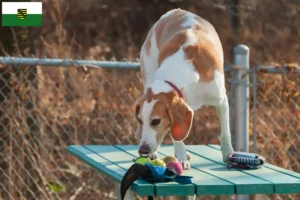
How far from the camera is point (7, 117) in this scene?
5762mm

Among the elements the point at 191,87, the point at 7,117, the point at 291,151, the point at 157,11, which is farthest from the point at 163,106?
the point at 157,11

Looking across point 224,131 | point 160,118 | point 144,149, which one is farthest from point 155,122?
point 224,131

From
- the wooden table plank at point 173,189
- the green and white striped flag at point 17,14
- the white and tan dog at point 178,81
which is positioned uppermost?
the green and white striped flag at point 17,14

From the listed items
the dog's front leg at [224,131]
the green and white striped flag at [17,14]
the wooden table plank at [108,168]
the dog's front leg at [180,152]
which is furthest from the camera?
the green and white striped flag at [17,14]

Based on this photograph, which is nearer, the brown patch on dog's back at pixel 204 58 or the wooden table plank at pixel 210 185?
the wooden table plank at pixel 210 185

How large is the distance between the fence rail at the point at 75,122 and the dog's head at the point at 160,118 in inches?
47.5

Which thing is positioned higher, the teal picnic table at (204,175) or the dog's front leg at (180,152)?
the dog's front leg at (180,152)

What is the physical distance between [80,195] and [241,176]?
2456 mm

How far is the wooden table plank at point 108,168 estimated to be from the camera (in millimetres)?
3609

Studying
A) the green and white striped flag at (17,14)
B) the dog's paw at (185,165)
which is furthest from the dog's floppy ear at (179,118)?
the green and white striped flag at (17,14)

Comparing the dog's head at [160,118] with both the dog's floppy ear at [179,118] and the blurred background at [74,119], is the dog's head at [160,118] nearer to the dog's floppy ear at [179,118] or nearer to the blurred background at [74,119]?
the dog's floppy ear at [179,118]

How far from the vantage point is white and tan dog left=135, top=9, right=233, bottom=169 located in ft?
13.5

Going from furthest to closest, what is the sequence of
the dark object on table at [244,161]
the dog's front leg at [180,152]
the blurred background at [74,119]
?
the blurred background at [74,119] < the dog's front leg at [180,152] < the dark object on table at [244,161]

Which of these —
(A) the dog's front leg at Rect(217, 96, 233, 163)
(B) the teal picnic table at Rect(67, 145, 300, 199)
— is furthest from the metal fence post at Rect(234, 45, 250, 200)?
(A) the dog's front leg at Rect(217, 96, 233, 163)
